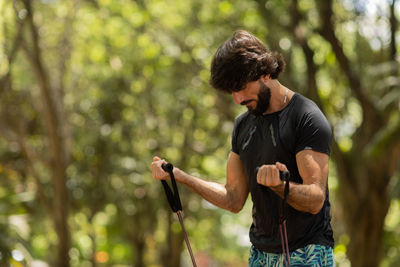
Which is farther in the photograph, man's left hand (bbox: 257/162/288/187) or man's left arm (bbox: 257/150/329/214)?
man's left arm (bbox: 257/150/329/214)

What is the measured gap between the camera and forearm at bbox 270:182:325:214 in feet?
8.80

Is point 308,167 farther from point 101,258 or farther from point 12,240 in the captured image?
point 101,258

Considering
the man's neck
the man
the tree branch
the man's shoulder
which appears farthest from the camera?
the tree branch

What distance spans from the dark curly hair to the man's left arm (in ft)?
1.41

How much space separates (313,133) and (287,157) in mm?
172

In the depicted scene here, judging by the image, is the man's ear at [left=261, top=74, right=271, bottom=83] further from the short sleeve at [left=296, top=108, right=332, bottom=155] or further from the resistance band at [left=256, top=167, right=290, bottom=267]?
the resistance band at [left=256, top=167, right=290, bottom=267]

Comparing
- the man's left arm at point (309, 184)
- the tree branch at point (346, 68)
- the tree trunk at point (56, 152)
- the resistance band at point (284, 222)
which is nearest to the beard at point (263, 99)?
the man's left arm at point (309, 184)

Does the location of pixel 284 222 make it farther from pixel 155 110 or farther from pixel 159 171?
pixel 155 110

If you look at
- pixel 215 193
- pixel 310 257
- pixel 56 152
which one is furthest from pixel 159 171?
pixel 56 152

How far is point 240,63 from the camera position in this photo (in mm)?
2926

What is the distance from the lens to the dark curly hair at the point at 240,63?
2926 millimetres

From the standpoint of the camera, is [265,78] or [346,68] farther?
[346,68]

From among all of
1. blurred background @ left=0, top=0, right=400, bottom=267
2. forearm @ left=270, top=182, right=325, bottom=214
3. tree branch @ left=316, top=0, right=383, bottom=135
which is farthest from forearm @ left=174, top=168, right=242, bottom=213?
tree branch @ left=316, top=0, right=383, bottom=135

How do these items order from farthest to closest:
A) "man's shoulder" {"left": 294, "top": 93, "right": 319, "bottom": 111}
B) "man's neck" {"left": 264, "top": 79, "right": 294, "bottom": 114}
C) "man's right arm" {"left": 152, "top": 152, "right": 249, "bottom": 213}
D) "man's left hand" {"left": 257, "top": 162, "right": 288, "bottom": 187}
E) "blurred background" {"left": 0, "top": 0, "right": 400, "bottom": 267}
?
"blurred background" {"left": 0, "top": 0, "right": 400, "bottom": 267}
"man's right arm" {"left": 152, "top": 152, "right": 249, "bottom": 213}
"man's neck" {"left": 264, "top": 79, "right": 294, "bottom": 114}
"man's shoulder" {"left": 294, "top": 93, "right": 319, "bottom": 111}
"man's left hand" {"left": 257, "top": 162, "right": 288, "bottom": 187}
